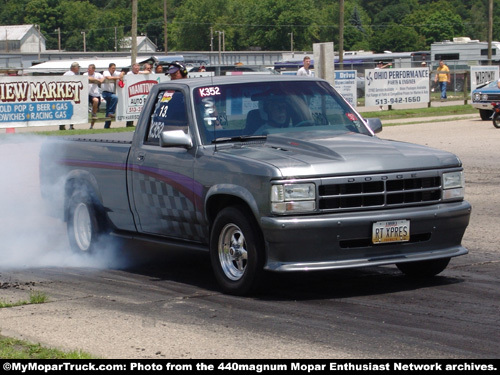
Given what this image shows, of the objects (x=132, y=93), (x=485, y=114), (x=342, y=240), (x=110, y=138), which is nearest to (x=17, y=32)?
(x=132, y=93)

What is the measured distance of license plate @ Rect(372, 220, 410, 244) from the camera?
23.4ft

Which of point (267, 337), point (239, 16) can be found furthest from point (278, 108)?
point (239, 16)

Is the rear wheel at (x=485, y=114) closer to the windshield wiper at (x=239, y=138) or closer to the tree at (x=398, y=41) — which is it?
the windshield wiper at (x=239, y=138)

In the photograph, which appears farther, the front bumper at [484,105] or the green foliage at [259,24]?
the green foliage at [259,24]

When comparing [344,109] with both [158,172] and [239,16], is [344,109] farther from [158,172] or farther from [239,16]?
[239,16]

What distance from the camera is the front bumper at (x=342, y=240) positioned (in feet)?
22.9

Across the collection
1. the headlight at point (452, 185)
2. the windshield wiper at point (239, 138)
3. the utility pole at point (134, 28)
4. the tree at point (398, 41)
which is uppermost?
the tree at point (398, 41)

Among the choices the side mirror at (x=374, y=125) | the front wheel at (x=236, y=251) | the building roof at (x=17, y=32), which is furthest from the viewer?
the building roof at (x=17, y=32)

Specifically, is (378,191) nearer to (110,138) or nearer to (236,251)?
(236,251)

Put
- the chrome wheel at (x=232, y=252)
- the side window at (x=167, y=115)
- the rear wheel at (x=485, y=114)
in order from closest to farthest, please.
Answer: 1. the chrome wheel at (x=232, y=252)
2. the side window at (x=167, y=115)
3. the rear wheel at (x=485, y=114)

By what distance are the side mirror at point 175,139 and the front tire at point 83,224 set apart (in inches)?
72.5

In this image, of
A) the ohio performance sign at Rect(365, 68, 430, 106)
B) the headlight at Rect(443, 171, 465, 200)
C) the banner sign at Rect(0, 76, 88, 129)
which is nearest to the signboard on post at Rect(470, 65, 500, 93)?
the ohio performance sign at Rect(365, 68, 430, 106)

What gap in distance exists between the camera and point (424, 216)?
7.32 meters

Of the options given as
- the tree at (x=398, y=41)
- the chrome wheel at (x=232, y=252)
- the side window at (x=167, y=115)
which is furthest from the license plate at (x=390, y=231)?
the tree at (x=398, y=41)
